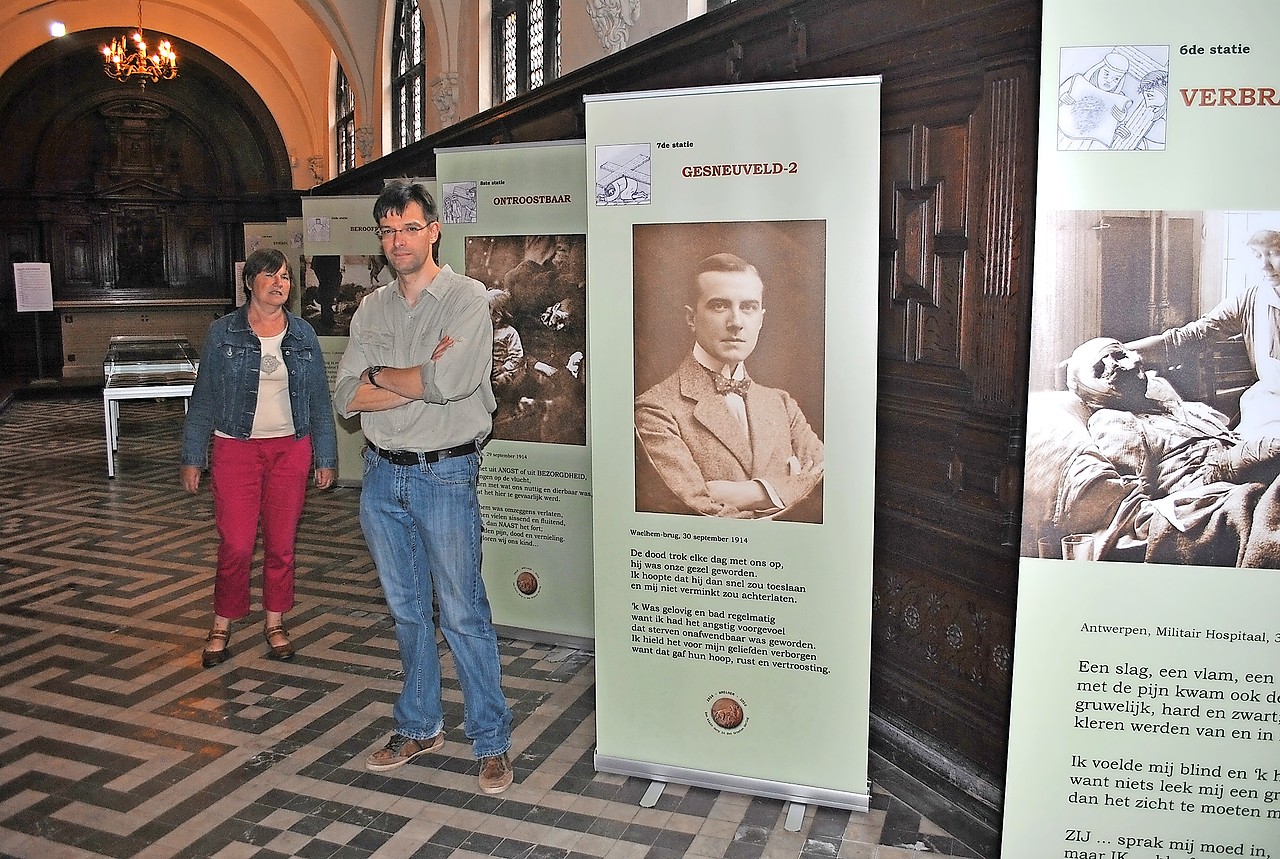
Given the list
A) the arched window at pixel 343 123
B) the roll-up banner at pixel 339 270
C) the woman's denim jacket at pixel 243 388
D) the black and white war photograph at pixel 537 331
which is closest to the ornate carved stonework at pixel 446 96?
the roll-up banner at pixel 339 270

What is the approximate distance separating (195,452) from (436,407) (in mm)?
1905

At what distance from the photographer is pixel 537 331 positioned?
16.5 feet

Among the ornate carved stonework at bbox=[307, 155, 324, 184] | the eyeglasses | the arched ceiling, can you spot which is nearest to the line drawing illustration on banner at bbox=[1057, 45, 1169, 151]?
the eyeglasses

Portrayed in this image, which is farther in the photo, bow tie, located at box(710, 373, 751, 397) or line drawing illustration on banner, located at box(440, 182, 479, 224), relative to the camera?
line drawing illustration on banner, located at box(440, 182, 479, 224)

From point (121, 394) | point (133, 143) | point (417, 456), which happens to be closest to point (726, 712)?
point (417, 456)

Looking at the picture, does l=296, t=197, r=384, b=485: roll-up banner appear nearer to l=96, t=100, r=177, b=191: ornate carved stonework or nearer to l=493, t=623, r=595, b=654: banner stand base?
l=493, t=623, r=595, b=654: banner stand base

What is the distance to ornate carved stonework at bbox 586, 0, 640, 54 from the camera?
6.51m

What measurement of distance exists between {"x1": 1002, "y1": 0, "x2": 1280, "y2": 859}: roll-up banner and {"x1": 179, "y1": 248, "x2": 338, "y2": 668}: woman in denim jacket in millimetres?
3275

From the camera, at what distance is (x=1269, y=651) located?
254 cm

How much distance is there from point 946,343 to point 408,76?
1230 centimetres

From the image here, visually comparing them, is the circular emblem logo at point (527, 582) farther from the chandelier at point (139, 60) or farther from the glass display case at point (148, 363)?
the chandelier at point (139, 60)

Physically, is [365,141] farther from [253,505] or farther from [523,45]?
[253,505]

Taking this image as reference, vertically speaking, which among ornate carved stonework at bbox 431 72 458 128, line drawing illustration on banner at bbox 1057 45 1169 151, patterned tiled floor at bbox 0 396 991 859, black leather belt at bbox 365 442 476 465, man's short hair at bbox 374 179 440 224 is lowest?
patterned tiled floor at bbox 0 396 991 859

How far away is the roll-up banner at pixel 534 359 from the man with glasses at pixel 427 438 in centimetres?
124
